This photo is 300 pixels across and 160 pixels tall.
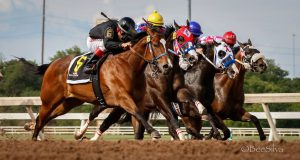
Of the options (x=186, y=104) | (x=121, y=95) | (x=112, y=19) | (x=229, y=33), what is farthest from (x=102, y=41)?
(x=229, y=33)

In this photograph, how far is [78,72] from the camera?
10.2m

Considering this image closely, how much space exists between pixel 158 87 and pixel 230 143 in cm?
280

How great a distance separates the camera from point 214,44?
11.3m

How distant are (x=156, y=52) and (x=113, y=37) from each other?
95 centimetres

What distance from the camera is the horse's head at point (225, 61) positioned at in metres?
11.0

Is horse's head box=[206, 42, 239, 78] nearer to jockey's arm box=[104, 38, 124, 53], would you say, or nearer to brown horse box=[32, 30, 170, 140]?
brown horse box=[32, 30, 170, 140]

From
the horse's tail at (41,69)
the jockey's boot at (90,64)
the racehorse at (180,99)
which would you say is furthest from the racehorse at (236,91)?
the horse's tail at (41,69)

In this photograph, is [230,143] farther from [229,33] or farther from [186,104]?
[229,33]

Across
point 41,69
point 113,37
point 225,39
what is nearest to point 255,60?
point 225,39

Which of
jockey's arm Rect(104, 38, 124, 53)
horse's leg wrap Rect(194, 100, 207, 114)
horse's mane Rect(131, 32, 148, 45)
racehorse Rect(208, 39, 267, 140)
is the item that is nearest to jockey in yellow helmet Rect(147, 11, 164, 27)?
horse's mane Rect(131, 32, 148, 45)

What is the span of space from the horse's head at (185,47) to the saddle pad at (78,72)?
5.09 ft

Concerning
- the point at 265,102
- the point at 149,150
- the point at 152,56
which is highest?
the point at 152,56

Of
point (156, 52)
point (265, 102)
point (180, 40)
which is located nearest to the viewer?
point (156, 52)

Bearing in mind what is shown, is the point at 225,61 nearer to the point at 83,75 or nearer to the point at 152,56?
the point at 152,56
